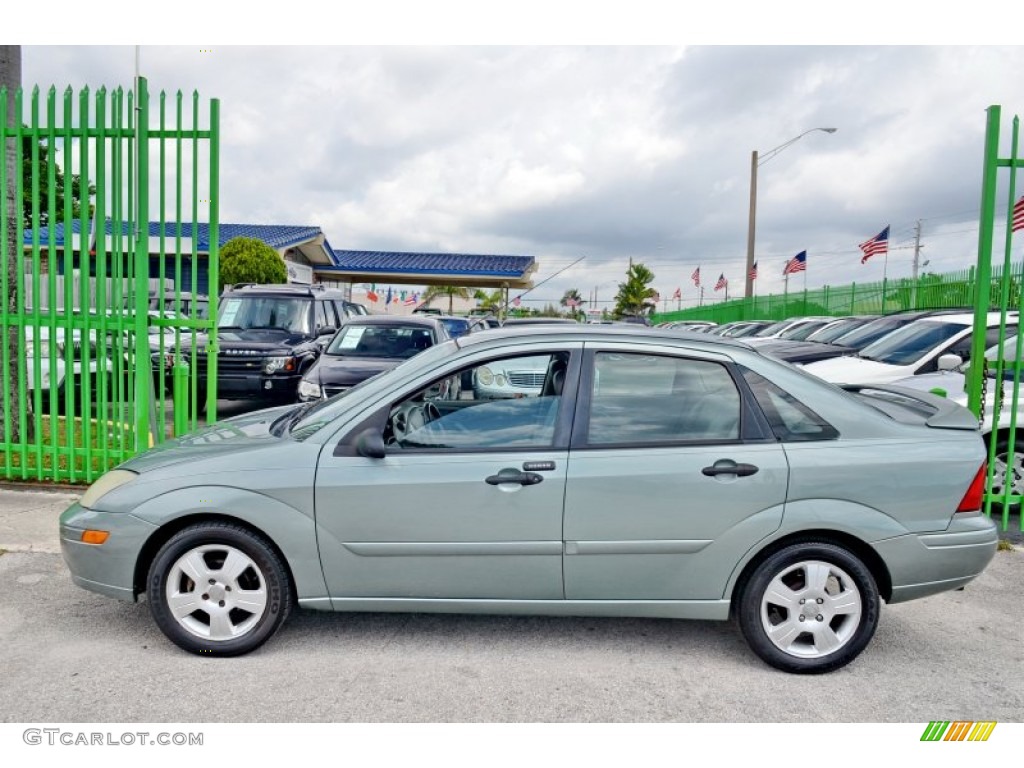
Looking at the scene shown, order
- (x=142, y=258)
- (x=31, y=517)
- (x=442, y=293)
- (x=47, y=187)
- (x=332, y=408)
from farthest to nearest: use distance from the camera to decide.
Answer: (x=442, y=293), (x=47, y=187), (x=142, y=258), (x=31, y=517), (x=332, y=408)

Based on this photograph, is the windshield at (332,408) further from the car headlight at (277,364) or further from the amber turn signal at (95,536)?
the car headlight at (277,364)

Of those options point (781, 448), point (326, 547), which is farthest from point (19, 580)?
point (781, 448)

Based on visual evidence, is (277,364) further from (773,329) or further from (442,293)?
(442,293)

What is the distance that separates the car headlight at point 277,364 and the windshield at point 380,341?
951mm

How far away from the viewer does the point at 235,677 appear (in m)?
3.53

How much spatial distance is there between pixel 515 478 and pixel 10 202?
235 inches

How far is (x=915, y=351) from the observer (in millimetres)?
8438

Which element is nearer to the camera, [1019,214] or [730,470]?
[730,470]

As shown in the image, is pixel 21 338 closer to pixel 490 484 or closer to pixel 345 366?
pixel 345 366

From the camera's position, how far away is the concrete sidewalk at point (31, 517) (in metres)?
5.31

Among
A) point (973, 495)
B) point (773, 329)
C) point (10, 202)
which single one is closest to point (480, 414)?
point (973, 495)

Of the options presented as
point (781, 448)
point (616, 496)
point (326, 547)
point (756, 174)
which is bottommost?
point (326, 547)
